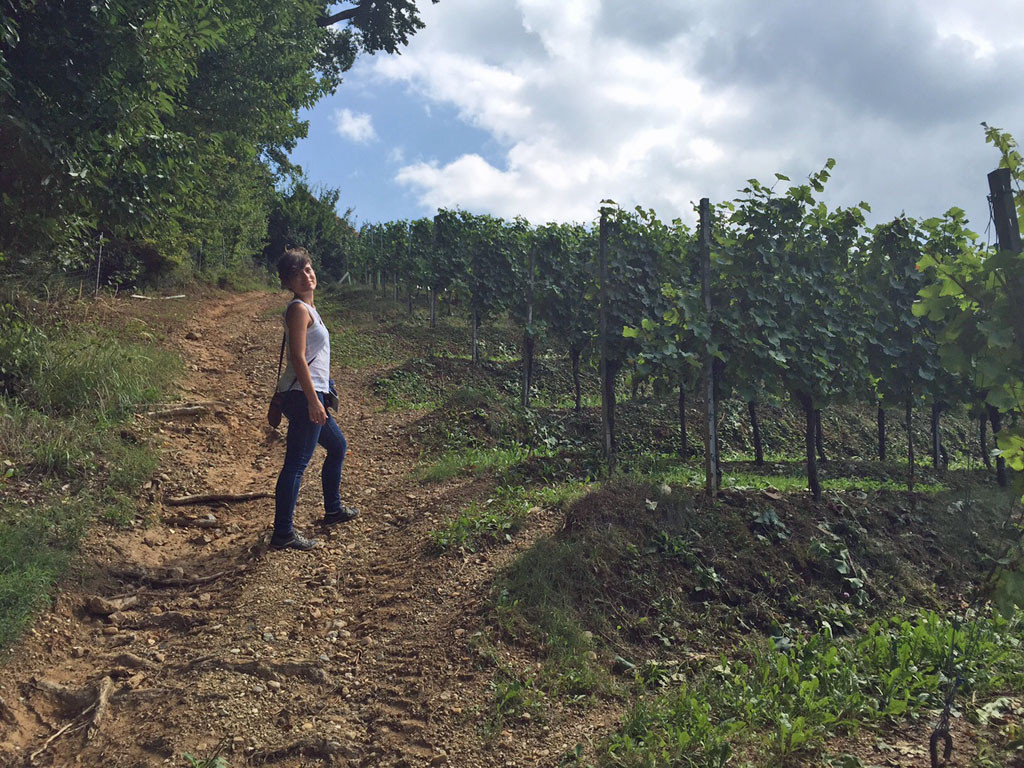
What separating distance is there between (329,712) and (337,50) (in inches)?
882

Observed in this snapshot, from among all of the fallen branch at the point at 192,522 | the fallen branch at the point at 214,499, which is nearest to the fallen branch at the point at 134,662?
the fallen branch at the point at 192,522

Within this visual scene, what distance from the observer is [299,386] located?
4.19 metres

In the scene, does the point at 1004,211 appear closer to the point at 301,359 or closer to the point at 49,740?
the point at 301,359

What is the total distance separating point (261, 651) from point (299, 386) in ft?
5.41

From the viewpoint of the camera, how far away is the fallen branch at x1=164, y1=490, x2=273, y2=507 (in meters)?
5.14

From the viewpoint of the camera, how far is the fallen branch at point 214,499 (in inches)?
202

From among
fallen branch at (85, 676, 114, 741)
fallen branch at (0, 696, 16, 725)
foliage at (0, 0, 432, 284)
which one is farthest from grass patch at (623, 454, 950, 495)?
foliage at (0, 0, 432, 284)

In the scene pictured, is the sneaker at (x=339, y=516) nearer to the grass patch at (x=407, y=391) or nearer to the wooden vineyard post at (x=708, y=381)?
the wooden vineyard post at (x=708, y=381)

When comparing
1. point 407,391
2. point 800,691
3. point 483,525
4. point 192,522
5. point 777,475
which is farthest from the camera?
point 407,391

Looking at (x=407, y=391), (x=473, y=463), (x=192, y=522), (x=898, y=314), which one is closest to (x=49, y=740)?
(x=192, y=522)

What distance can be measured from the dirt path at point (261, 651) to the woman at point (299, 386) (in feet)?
1.10

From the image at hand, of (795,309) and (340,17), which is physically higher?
(340,17)

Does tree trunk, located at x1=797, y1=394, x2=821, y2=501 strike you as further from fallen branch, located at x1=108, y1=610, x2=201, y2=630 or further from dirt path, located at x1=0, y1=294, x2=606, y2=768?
fallen branch, located at x1=108, y1=610, x2=201, y2=630

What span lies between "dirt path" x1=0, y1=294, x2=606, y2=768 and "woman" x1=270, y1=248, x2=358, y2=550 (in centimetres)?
33
